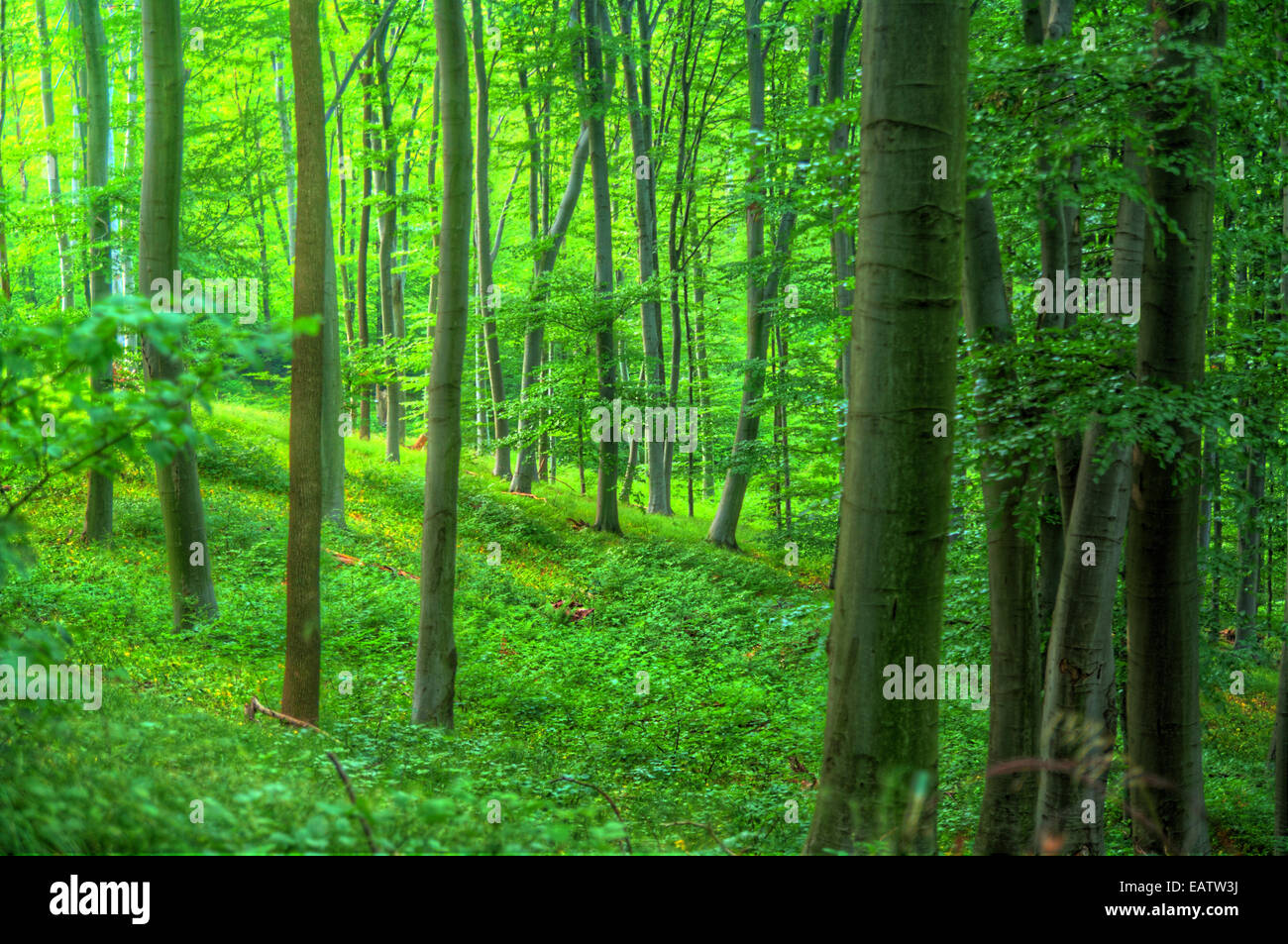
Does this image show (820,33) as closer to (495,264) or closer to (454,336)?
(454,336)

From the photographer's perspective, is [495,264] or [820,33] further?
[495,264]

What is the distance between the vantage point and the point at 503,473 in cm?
2411

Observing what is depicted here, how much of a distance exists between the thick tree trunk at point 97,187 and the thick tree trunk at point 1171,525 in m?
12.7

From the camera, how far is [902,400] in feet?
12.1

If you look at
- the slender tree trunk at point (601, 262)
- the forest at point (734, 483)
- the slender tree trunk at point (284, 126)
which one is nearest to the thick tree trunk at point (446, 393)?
the forest at point (734, 483)

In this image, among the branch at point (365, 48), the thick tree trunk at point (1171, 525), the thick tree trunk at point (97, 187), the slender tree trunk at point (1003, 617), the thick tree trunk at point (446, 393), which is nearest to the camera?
the thick tree trunk at point (1171, 525)

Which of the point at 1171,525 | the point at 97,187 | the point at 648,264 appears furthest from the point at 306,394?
the point at 648,264

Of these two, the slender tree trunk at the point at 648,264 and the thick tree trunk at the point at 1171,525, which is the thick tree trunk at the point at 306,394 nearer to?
the thick tree trunk at the point at 1171,525

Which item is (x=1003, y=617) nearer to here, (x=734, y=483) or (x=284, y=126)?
(x=734, y=483)

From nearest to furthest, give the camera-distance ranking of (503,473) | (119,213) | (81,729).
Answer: (81,729) < (119,213) < (503,473)

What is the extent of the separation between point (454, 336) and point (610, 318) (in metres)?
11.0

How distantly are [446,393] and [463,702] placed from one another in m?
3.93

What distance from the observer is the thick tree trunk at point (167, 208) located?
31.8 feet
